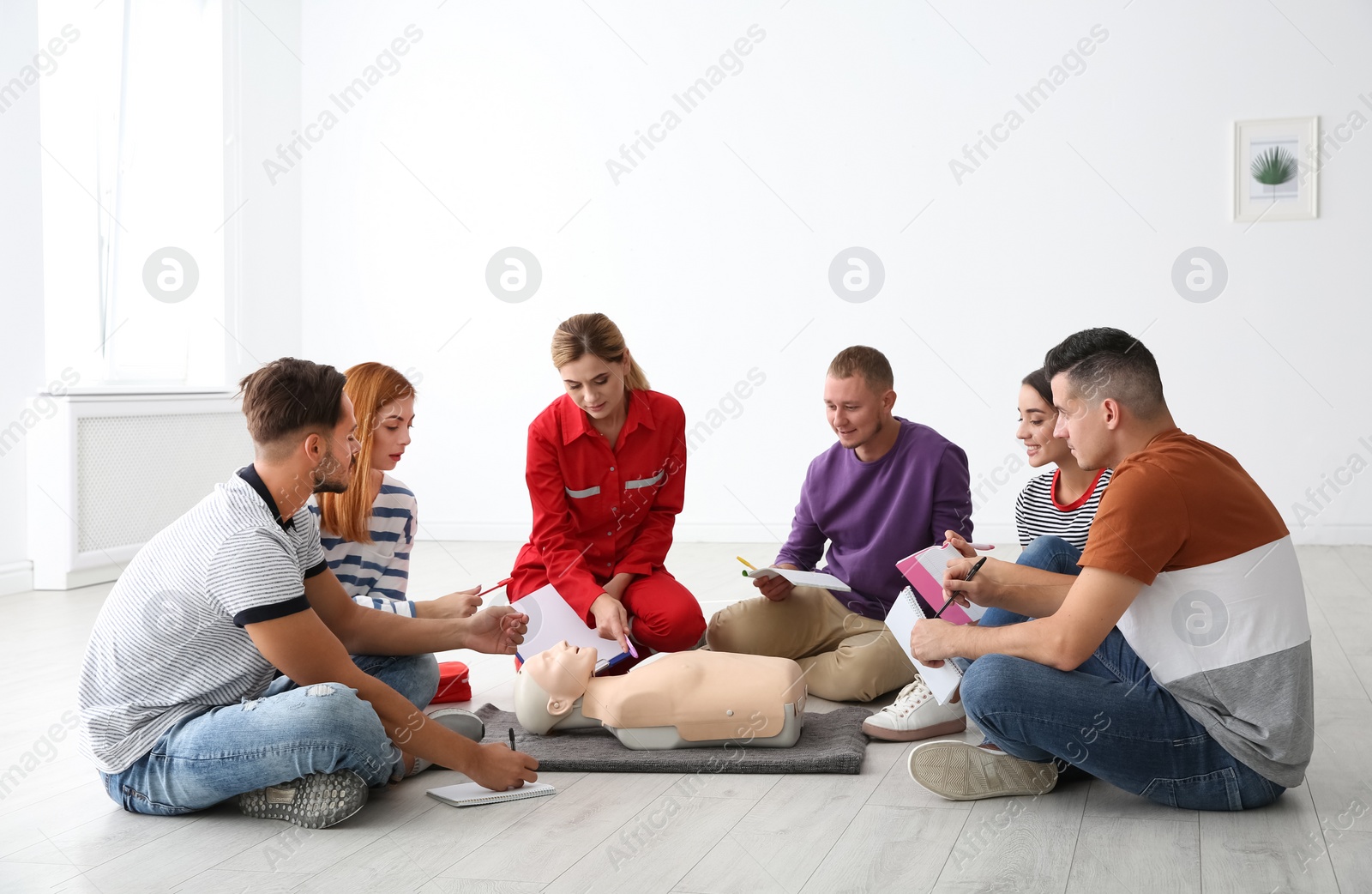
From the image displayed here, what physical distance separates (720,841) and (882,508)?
44.4 inches

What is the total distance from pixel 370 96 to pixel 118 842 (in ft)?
15.4

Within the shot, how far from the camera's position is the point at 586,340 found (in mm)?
2496

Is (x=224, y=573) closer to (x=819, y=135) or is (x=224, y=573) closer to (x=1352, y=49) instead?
(x=819, y=135)

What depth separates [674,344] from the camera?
537 cm

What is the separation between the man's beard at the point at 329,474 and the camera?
70.2 inches

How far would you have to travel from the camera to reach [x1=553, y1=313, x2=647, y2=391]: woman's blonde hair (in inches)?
98.3

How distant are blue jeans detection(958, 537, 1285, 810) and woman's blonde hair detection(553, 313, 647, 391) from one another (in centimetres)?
114

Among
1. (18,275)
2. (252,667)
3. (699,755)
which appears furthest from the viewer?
(18,275)

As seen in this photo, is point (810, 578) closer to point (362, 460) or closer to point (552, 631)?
point (552, 631)

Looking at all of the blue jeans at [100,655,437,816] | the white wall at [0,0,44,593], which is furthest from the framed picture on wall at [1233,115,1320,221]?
the white wall at [0,0,44,593]

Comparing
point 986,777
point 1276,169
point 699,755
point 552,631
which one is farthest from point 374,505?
point 1276,169

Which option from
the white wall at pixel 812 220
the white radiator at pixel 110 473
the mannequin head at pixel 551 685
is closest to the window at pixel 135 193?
the white radiator at pixel 110 473

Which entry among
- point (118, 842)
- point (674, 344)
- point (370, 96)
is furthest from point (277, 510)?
point (370, 96)

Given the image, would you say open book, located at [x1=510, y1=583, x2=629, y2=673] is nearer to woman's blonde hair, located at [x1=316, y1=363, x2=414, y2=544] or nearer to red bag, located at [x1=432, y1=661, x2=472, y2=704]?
red bag, located at [x1=432, y1=661, x2=472, y2=704]
